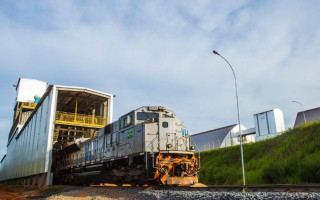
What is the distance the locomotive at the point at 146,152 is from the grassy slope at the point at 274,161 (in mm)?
4573

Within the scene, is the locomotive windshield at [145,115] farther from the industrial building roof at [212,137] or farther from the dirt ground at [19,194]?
the industrial building roof at [212,137]

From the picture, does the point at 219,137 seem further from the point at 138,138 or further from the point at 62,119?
the point at 138,138

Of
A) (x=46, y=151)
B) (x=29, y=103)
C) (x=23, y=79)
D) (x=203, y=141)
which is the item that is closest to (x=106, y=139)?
(x=46, y=151)

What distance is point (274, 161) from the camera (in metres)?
14.5

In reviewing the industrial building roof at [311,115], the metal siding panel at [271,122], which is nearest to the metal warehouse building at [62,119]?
the metal siding panel at [271,122]

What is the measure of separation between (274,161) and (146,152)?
316 inches

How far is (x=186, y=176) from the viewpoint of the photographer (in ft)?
35.2

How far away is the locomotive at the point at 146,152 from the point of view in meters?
10.3

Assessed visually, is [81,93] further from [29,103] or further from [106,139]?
[29,103]

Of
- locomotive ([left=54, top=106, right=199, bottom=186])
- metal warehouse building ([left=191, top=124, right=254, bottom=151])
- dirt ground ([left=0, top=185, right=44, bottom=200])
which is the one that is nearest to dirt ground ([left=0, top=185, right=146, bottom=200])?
dirt ground ([left=0, top=185, right=44, bottom=200])

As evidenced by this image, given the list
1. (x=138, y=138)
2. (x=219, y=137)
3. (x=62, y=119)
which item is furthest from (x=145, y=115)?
(x=219, y=137)

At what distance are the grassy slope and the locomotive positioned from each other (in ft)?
15.0

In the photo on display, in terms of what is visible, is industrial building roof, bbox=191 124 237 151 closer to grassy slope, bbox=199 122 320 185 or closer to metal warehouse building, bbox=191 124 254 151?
metal warehouse building, bbox=191 124 254 151

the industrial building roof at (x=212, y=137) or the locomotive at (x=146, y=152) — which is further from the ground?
the industrial building roof at (x=212, y=137)
